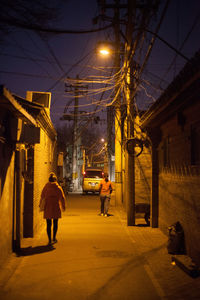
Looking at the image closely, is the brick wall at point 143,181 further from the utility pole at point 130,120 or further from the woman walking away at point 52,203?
the woman walking away at point 52,203

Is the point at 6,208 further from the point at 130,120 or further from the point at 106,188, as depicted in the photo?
the point at 106,188

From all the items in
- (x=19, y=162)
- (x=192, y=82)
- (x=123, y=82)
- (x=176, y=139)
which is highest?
(x=123, y=82)

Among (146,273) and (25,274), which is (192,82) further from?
(25,274)

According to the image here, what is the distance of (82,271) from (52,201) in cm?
296

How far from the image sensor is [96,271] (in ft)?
22.3

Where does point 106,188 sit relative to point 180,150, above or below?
below

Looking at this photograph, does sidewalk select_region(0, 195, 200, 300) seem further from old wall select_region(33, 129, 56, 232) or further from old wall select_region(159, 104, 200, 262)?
old wall select_region(33, 129, 56, 232)

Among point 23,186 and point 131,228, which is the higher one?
point 23,186

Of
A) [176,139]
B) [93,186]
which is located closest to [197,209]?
[176,139]

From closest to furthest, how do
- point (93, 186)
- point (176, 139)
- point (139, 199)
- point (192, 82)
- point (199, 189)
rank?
point (192, 82) → point (199, 189) → point (176, 139) → point (139, 199) → point (93, 186)

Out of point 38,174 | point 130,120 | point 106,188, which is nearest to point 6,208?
point 38,174

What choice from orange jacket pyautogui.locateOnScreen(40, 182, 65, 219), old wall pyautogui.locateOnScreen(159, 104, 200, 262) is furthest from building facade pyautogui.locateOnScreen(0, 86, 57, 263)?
old wall pyautogui.locateOnScreen(159, 104, 200, 262)

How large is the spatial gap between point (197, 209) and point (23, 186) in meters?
5.09

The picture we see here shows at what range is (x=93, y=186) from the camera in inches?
1174
